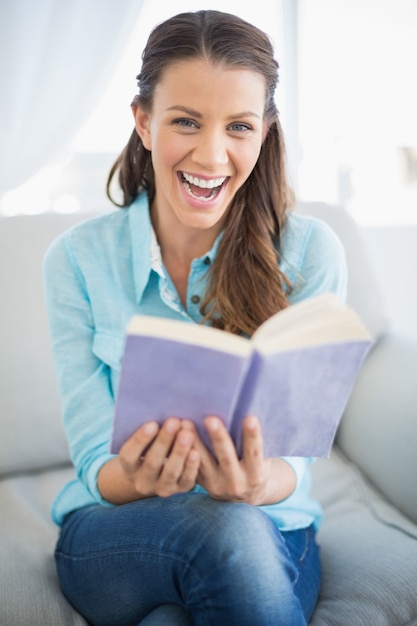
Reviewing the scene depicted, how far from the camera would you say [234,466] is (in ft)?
2.46

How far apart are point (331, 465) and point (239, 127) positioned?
0.76 metres

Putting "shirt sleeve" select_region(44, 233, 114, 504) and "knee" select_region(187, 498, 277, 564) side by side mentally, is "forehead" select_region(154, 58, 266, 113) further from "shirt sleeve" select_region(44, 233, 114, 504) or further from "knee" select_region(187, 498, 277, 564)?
"knee" select_region(187, 498, 277, 564)

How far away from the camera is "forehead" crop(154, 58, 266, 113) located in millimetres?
923

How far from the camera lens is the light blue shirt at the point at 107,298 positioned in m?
1.03

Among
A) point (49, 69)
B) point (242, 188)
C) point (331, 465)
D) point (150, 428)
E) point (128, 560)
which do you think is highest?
point (49, 69)

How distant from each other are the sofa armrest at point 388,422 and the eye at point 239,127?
23.0 inches

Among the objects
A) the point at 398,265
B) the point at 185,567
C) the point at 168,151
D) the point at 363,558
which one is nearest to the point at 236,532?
the point at 185,567

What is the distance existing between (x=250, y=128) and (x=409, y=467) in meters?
0.65

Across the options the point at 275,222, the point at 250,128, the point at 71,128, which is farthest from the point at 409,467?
the point at 71,128

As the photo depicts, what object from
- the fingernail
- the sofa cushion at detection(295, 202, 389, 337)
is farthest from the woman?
the sofa cushion at detection(295, 202, 389, 337)

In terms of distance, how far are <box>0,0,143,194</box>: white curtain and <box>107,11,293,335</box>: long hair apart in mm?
720

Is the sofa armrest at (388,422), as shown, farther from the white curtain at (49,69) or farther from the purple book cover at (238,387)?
the white curtain at (49,69)

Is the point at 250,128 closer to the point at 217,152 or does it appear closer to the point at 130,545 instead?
the point at 217,152

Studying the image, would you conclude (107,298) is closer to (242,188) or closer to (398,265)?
(242,188)
